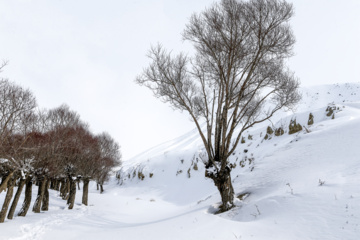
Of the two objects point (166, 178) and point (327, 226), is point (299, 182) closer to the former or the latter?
point (327, 226)

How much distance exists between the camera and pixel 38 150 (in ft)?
40.8

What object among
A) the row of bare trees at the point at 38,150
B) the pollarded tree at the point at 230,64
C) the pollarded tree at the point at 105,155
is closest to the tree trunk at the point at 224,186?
the pollarded tree at the point at 230,64

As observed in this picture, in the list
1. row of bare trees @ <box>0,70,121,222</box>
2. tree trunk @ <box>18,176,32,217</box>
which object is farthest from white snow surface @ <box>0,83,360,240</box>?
row of bare trees @ <box>0,70,121,222</box>

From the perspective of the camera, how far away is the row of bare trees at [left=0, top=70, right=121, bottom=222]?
1023 cm

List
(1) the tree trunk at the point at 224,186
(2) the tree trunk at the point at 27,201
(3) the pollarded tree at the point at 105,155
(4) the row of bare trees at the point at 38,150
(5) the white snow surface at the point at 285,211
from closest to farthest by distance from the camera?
(5) the white snow surface at the point at 285,211 < (1) the tree trunk at the point at 224,186 < (4) the row of bare trees at the point at 38,150 < (2) the tree trunk at the point at 27,201 < (3) the pollarded tree at the point at 105,155

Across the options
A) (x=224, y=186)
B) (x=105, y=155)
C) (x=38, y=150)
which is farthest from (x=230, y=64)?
(x=105, y=155)

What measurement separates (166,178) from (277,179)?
23.4m

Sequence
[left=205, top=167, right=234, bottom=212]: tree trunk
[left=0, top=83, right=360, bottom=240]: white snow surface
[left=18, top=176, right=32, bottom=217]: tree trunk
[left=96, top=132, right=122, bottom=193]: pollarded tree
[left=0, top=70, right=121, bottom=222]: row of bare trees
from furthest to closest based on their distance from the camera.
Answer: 1. [left=96, top=132, right=122, bottom=193]: pollarded tree
2. [left=18, top=176, right=32, bottom=217]: tree trunk
3. [left=0, top=70, right=121, bottom=222]: row of bare trees
4. [left=205, top=167, right=234, bottom=212]: tree trunk
5. [left=0, top=83, right=360, bottom=240]: white snow surface

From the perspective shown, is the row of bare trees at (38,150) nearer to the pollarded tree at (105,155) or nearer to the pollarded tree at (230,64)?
the pollarded tree at (105,155)

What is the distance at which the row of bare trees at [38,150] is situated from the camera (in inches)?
403

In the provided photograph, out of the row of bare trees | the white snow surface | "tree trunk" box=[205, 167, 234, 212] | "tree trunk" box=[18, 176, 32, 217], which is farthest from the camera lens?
"tree trunk" box=[18, 176, 32, 217]

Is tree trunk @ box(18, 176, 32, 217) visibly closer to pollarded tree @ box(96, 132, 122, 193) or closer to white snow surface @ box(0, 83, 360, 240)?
white snow surface @ box(0, 83, 360, 240)

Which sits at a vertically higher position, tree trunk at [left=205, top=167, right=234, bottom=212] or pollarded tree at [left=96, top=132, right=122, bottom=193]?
pollarded tree at [left=96, top=132, right=122, bottom=193]

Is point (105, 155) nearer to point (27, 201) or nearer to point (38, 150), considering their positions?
point (27, 201)
